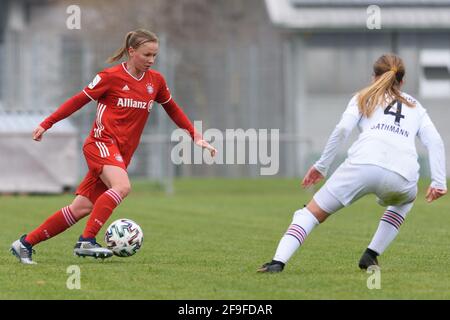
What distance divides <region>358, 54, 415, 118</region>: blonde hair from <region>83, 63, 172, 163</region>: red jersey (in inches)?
80.0

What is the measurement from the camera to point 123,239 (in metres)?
9.34

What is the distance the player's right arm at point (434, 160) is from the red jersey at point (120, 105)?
7.96 ft

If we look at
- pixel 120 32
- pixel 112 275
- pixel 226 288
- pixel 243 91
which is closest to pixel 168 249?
pixel 112 275

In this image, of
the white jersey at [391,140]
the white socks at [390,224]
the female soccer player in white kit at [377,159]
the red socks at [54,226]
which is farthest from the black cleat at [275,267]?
the red socks at [54,226]

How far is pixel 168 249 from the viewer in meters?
10.8

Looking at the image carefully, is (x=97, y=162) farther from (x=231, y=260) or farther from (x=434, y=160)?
(x=434, y=160)

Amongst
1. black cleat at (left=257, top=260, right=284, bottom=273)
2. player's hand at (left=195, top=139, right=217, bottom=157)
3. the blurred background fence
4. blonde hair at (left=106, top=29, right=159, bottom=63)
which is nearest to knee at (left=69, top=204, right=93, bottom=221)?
player's hand at (left=195, top=139, right=217, bottom=157)

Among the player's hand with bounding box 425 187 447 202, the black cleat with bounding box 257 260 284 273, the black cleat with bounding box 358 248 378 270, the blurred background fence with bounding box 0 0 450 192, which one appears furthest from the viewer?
the blurred background fence with bounding box 0 0 450 192

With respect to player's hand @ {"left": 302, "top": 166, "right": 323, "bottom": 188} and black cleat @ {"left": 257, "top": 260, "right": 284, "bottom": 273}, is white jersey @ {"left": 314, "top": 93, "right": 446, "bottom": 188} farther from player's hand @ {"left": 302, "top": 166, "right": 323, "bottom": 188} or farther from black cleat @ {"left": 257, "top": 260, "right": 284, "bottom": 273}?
black cleat @ {"left": 257, "top": 260, "right": 284, "bottom": 273}

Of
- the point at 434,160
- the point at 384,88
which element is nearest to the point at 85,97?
the point at 384,88

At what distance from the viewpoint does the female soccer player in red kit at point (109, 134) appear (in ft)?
29.7

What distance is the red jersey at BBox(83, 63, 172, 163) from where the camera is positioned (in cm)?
919
